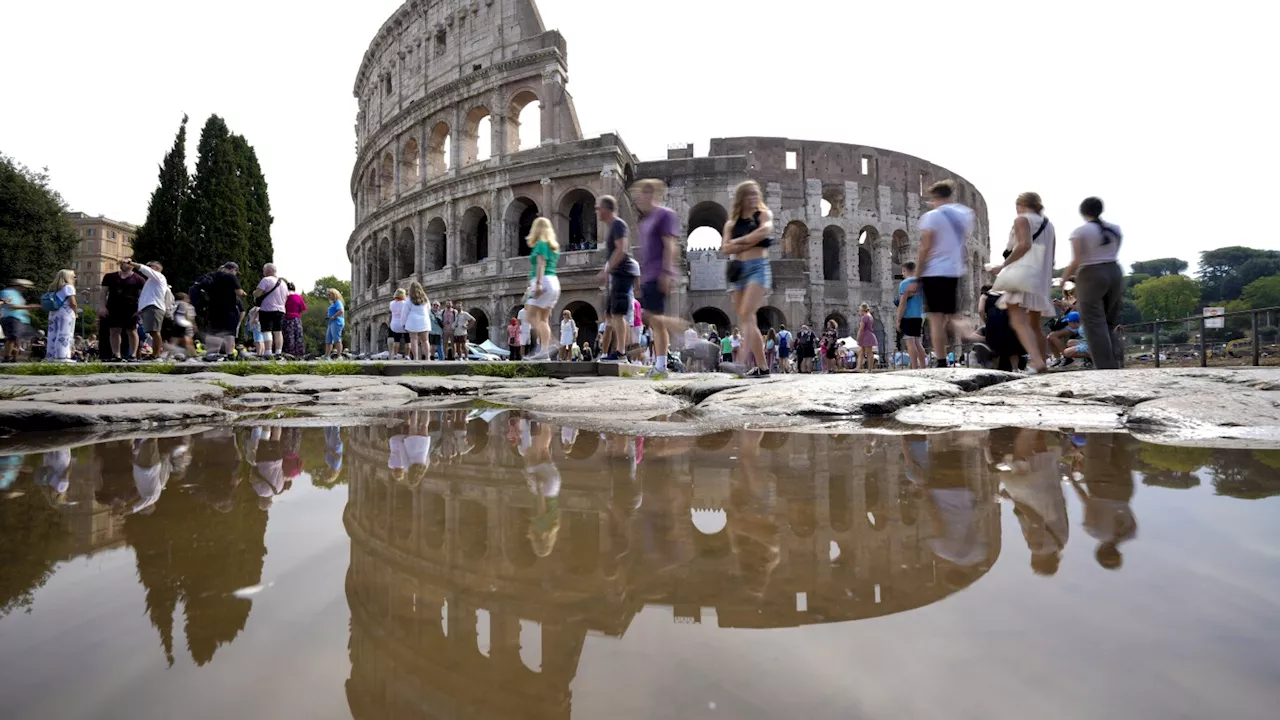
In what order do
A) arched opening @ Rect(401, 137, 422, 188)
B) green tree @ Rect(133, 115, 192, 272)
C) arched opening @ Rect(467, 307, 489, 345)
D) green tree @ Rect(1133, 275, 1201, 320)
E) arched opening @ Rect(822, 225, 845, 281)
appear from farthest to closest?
green tree @ Rect(1133, 275, 1201, 320), green tree @ Rect(133, 115, 192, 272), arched opening @ Rect(822, 225, 845, 281), arched opening @ Rect(401, 137, 422, 188), arched opening @ Rect(467, 307, 489, 345)

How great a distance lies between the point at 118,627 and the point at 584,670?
610mm

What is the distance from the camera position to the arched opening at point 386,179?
86.8 feet

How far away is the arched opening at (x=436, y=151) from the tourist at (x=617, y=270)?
19.4m

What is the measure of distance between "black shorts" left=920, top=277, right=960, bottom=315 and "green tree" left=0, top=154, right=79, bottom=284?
127 feet

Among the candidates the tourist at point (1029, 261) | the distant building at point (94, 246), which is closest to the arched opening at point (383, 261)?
the tourist at point (1029, 261)

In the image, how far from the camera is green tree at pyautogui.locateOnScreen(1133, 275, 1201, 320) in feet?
220

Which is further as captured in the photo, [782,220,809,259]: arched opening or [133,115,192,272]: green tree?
[133,115,192,272]: green tree

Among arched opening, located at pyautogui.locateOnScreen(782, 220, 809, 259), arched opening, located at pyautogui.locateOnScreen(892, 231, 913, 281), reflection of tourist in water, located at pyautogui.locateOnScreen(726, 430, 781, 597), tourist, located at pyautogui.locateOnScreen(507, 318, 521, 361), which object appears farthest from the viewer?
arched opening, located at pyautogui.locateOnScreen(892, 231, 913, 281)

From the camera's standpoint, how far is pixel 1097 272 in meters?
4.58

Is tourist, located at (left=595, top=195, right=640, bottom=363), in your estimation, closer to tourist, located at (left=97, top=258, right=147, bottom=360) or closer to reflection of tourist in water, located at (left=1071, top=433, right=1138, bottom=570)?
reflection of tourist in water, located at (left=1071, top=433, right=1138, bottom=570)

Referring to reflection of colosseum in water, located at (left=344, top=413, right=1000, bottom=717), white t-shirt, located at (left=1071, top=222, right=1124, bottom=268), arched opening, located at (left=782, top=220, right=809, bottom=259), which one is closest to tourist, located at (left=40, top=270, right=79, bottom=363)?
reflection of colosseum in water, located at (left=344, top=413, right=1000, bottom=717)

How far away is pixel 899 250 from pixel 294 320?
81.8ft

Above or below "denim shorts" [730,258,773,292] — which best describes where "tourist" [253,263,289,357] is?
above

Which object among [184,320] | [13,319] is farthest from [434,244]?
[13,319]
